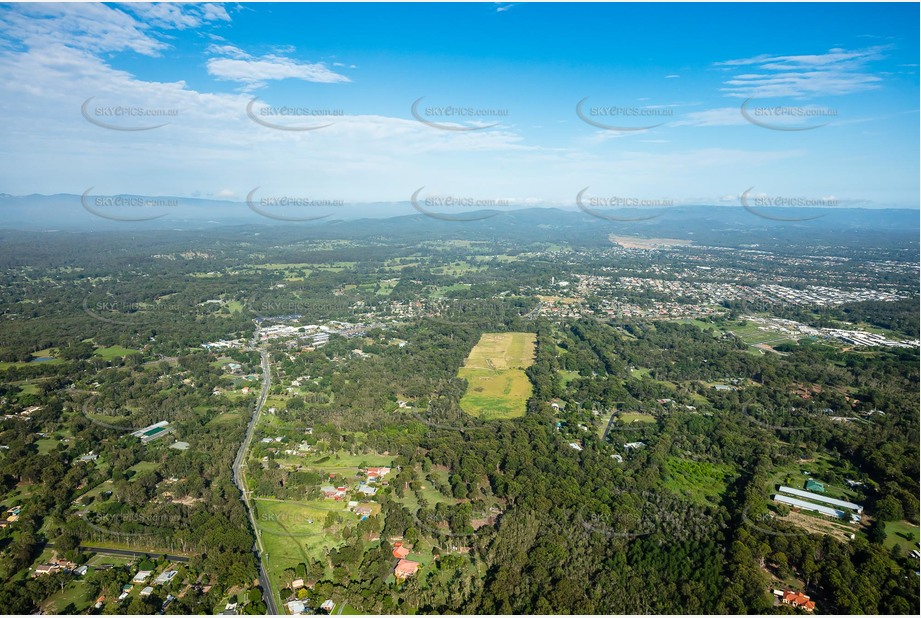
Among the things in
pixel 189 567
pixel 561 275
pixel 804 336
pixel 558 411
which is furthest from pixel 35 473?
pixel 561 275

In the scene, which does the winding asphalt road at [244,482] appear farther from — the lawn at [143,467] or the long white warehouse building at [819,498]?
the long white warehouse building at [819,498]

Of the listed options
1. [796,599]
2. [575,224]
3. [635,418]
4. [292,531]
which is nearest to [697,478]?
[635,418]

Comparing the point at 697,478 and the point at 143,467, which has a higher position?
the point at 697,478

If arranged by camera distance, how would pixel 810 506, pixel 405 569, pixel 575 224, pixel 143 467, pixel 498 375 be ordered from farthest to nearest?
pixel 575 224
pixel 498 375
pixel 143 467
pixel 810 506
pixel 405 569

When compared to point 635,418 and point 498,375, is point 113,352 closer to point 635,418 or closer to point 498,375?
point 498,375

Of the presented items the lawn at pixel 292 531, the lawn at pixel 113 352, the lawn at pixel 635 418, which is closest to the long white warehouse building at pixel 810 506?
the lawn at pixel 635 418

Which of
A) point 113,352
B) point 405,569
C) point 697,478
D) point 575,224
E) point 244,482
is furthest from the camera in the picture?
point 575,224
